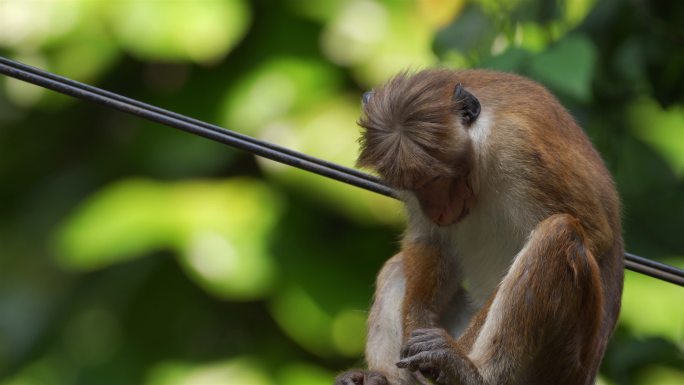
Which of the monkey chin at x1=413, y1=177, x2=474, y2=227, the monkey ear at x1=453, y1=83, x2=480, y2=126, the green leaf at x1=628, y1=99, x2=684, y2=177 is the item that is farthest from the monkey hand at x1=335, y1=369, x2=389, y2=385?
the green leaf at x1=628, y1=99, x2=684, y2=177

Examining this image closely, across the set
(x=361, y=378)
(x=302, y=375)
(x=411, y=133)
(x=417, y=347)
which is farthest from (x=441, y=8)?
(x=302, y=375)

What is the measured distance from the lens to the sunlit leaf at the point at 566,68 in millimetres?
7109

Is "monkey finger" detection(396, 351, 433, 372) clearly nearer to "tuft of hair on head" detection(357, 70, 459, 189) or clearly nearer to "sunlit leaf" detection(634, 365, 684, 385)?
"tuft of hair on head" detection(357, 70, 459, 189)

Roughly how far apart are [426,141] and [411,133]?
9 centimetres

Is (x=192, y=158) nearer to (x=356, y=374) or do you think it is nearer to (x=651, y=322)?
(x=651, y=322)

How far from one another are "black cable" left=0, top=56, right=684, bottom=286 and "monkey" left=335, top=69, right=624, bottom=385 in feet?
0.92

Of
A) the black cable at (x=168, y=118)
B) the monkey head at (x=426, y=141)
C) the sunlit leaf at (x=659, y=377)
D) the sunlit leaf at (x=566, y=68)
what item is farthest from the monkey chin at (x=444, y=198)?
the sunlit leaf at (x=659, y=377)

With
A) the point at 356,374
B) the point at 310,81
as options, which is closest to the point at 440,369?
the point at 356,374

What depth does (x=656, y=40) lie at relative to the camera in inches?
329

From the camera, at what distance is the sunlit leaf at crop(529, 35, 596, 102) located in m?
7.11

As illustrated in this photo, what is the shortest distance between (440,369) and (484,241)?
3.17 ft

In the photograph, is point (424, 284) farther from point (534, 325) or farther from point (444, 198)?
point (534, 325)

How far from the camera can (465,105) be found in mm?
5957

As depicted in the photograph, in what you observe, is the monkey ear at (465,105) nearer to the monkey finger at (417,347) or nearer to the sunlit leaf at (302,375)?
the monkey finger at (417,347)
